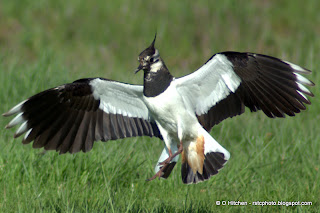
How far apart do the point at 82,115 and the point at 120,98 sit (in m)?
0.37

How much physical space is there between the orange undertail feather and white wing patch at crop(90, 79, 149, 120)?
60cm

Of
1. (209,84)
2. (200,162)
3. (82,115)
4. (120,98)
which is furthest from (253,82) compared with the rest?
(82,115)

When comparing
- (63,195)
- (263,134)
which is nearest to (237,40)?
(263,134)

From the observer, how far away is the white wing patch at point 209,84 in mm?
4590

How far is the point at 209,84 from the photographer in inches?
188

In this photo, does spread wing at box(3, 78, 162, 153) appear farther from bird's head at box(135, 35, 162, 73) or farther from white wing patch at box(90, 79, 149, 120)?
bird's head at box(135, 35, 162, 73)

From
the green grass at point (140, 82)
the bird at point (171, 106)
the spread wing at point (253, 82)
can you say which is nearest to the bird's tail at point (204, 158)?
the bird at point (171, 106)

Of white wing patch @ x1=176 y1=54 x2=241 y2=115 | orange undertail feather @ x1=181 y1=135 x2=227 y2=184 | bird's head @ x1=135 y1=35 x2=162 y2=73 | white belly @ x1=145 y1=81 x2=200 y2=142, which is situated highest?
bird's head @ x1=135 y1=35 x2=162 y2=73

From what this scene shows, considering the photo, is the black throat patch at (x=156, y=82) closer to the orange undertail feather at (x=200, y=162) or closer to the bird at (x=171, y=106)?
the bird at (x=171, y=106)

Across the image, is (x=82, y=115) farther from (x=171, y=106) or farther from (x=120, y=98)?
(x=171, y=106)

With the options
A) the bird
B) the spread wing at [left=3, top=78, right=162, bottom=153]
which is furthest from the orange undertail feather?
the spread wing at [left=3, top=78, right=162, bottom=153]

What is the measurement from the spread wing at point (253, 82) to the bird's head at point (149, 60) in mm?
224

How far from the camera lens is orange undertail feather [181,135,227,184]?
15.7ft

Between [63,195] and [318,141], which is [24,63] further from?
[318,141]
